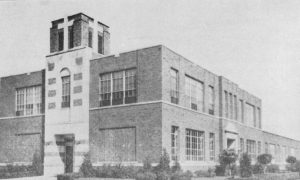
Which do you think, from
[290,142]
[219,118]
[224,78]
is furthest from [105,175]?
[290,142]

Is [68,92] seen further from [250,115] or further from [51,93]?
[250,115]

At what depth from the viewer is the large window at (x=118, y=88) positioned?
1107 inches

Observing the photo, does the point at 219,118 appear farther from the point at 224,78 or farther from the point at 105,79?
the point at 105,79

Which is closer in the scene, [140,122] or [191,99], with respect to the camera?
[140,122]

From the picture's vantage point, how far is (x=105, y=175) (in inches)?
1056

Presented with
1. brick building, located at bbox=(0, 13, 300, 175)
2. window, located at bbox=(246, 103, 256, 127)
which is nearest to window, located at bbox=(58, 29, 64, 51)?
brick building, located at bbox=(0, 13, 300, 175)

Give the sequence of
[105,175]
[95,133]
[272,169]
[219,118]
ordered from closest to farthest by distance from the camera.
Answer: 1. [105,175]
2. [95,133]
3. [219,118]
4. [272,169]

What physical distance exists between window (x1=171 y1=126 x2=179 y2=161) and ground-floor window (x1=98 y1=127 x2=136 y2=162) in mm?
2710

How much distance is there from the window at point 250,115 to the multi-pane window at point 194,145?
1389cm

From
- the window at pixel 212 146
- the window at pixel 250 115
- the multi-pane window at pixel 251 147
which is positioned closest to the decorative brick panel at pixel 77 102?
the window at pixel 212 146

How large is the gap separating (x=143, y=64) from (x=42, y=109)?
10.9 meters

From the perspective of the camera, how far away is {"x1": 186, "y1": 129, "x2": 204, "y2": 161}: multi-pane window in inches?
1182

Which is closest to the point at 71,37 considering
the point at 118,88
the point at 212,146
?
the point at 118,88

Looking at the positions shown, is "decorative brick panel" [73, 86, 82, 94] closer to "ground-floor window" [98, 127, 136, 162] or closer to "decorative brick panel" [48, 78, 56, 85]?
"decorative brick panel" [48, 78, 56, 85]
